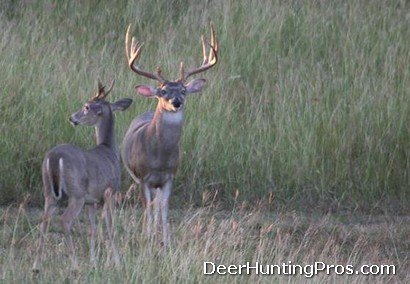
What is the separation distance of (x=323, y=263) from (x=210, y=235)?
3.30 ft

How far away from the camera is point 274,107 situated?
14445 mm

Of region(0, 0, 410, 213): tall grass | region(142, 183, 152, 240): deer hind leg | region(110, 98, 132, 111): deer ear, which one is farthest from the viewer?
region(0, 0, 410, 213): tall grass

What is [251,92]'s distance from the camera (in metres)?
14.8

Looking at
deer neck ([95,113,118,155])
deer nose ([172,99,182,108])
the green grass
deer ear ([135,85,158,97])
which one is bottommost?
the green grass

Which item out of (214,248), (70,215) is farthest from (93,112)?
(214,248)

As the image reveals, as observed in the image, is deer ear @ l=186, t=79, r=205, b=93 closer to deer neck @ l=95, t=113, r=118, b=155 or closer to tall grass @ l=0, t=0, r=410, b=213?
deer neck @ l=95, t=113, r=118, b=155

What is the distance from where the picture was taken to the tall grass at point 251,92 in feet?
44.0

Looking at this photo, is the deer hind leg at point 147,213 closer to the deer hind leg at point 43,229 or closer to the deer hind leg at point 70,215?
the deer hind leg at point 70,215

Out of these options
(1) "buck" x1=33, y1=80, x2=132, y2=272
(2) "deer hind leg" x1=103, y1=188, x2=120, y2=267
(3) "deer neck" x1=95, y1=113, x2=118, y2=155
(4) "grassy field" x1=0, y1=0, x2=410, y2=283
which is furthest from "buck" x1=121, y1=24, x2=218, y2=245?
(2) "deer hind leg" x1=103, y1=188, x2=120, y2=267

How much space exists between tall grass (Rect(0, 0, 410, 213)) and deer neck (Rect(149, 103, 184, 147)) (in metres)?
0.89

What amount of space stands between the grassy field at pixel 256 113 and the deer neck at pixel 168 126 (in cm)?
63

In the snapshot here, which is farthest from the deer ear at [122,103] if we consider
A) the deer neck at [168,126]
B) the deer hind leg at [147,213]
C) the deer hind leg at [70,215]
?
the deer hind leg at [70,215]

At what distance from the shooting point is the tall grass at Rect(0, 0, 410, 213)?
13.4 m

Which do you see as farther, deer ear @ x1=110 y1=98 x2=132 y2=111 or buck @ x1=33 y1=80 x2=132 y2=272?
deer ear @ x1=110 y1=98 x2=132 y2=111
